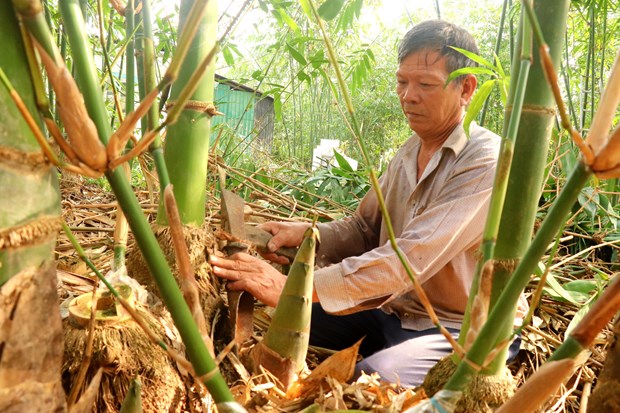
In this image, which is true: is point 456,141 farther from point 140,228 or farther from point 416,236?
point 140,228

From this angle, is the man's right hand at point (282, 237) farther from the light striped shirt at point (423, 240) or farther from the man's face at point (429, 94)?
the man's face at point (429, 94)

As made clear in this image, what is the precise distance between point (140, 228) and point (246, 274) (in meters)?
0.75

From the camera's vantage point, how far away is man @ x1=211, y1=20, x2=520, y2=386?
1.52 meters

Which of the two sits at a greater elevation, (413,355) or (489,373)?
(489,373)

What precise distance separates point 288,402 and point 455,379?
38 centimetres

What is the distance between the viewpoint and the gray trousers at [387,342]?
159 cm

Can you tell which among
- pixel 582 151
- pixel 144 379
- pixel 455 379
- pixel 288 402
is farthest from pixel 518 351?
pixel 582 151

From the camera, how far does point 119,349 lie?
2.60 feet

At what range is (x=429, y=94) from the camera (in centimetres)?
180

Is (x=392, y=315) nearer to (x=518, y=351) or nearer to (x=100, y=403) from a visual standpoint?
(x=518, y=351)

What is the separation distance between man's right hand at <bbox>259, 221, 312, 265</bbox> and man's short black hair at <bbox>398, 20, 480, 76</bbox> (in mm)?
713

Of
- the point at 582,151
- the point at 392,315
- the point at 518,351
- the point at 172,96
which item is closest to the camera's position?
the point at 582,151

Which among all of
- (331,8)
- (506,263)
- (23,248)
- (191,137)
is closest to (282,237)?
(191,137)

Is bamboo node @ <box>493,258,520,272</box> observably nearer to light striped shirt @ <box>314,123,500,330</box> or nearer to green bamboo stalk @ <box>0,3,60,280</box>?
green bamboo stalk @ <box>0,3,60,280</box>
